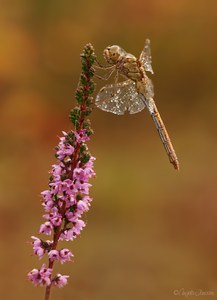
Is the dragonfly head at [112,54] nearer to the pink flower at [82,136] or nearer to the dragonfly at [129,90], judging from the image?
the dragonfly at [129,90]

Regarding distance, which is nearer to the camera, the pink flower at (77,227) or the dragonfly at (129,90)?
the pink flower at (77,227)

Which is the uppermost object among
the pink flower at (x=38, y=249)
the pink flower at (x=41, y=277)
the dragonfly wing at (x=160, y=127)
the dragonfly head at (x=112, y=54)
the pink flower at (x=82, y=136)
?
the dragonfly head at (x=112, y=54)

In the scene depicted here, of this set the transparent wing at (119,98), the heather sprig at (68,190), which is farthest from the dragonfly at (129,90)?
the heather sprig at (68,190)

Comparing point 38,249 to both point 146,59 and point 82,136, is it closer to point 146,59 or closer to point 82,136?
point 82,136

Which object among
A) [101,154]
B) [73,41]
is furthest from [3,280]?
[73,41]

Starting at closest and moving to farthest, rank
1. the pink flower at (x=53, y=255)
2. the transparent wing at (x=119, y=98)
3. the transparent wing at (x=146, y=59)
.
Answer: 1. the pink flower at (x=53, y=255)
2. the transparent wing at (x=119, y=98)
3. the transparent wing at (x=146, y=59)

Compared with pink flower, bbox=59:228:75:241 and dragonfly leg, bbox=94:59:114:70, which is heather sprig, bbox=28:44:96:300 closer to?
pink flower, bbox=59:228:75:241

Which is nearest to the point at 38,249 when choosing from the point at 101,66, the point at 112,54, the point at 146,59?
the point at 101,66

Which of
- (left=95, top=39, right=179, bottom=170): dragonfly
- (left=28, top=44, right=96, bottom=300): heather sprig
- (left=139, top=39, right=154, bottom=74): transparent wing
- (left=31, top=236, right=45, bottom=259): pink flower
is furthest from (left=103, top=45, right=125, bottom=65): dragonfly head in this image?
(left=31, top=236, right=45, bottom=259): pink flower

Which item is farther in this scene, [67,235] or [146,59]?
A: [146,59]
